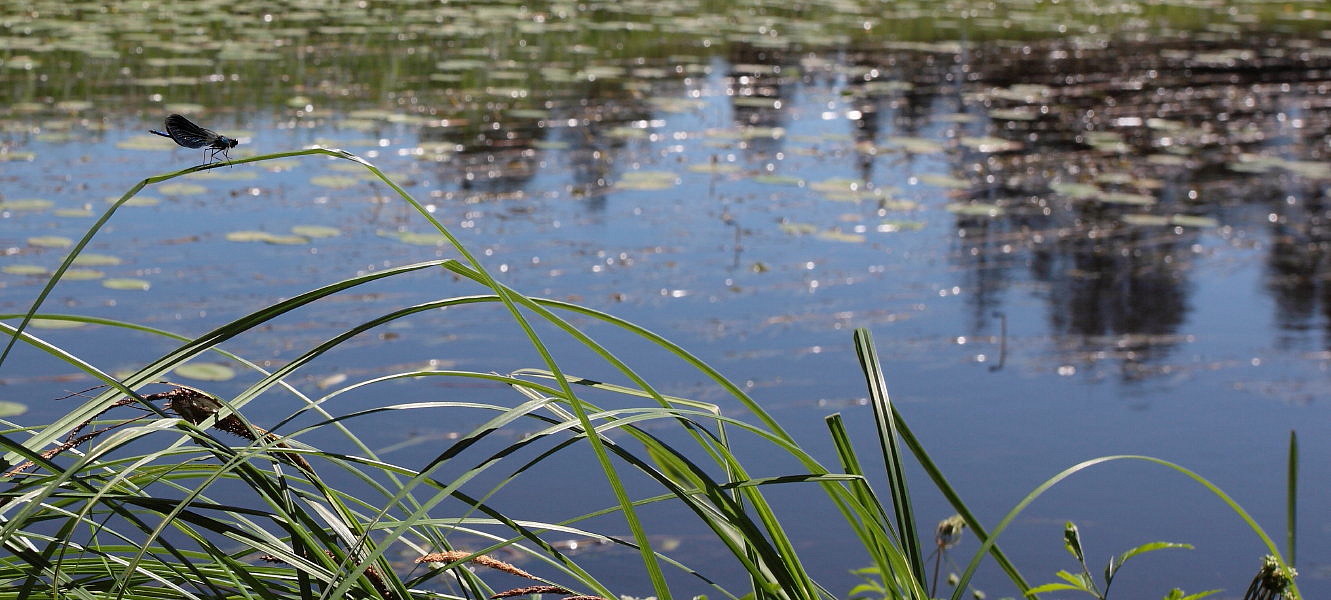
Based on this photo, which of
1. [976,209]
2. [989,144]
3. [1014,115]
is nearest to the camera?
[976,209]

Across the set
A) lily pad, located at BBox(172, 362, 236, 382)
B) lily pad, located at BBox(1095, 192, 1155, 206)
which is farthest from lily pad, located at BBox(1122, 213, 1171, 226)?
lily pad, located at BBox(172, 362, 236, 382)

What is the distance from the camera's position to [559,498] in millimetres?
2908

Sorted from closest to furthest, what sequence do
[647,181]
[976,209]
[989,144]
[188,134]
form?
1. [188,134]
2. [976,209]
3. [647,181]
4. [989,144]

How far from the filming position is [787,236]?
206 inches

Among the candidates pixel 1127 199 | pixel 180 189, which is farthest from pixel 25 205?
pixel 1127 199

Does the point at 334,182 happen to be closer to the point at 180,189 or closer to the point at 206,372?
the point at 180,189

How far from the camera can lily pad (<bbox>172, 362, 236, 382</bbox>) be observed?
3389 mm

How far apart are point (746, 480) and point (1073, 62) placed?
33.7ft

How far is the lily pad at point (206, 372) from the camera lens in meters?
3.39

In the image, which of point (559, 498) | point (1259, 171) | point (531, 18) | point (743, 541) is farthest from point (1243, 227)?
point (531, 18)

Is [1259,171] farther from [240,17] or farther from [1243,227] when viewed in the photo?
[240,17]

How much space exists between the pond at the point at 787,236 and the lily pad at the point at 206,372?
2 centimetres

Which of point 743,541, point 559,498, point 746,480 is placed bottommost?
point 559,498

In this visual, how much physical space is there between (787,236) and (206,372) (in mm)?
2639
